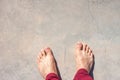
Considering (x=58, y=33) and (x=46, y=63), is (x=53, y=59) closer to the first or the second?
(x=46, y=63)

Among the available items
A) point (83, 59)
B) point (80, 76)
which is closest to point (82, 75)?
point (80, 76)

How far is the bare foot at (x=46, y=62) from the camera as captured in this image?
5.20ft

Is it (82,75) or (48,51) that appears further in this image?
(48,51)

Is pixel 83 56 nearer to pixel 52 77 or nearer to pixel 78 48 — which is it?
pixel 78 48

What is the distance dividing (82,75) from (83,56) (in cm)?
17

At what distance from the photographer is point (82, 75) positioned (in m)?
1.51

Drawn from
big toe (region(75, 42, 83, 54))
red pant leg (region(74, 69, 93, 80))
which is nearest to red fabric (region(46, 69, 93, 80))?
red pant leg (region(74, 69, 93, 80))

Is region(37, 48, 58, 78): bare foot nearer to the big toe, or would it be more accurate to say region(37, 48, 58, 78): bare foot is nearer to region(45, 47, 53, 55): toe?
region(45, 47, 53, 55): toe

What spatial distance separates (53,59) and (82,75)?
0.71ft

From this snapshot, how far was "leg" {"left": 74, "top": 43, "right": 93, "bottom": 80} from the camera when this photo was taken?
1.56 m

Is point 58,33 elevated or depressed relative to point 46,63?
elevated

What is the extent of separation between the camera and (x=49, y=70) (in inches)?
62.9

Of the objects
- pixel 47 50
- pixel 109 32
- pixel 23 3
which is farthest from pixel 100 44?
pixel 23 3

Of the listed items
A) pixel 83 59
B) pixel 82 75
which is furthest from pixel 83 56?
pixel 82 75
